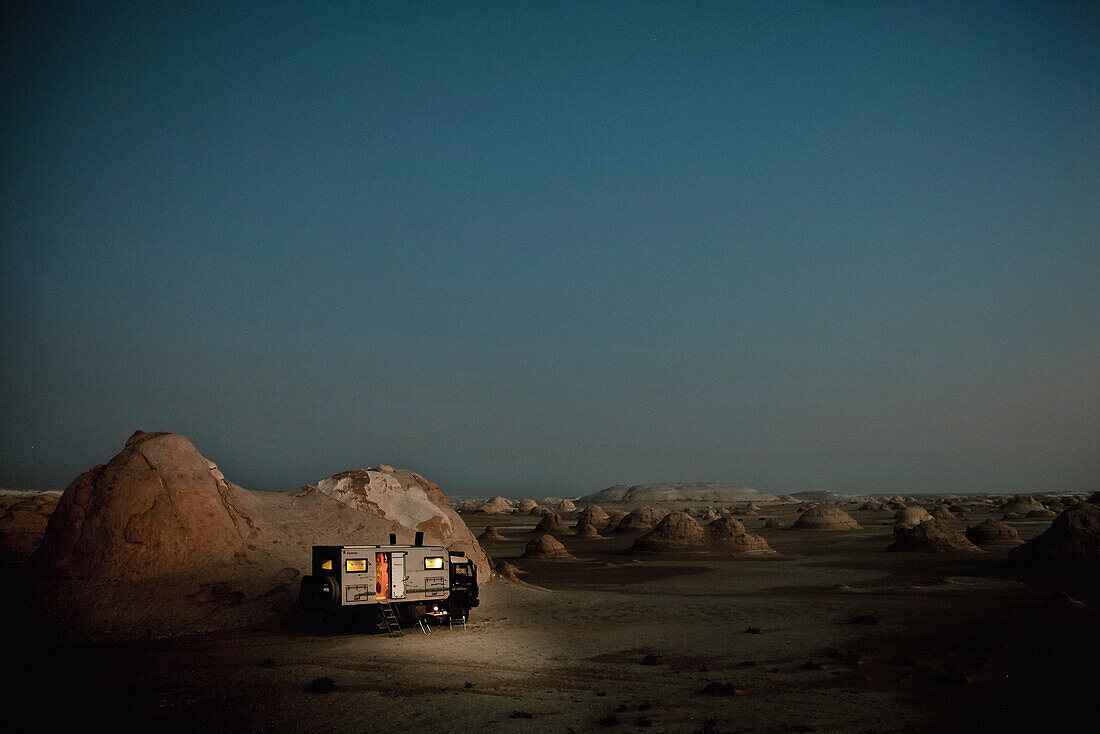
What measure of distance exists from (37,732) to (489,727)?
5.42 m

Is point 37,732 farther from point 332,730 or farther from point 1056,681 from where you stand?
point 1056,681

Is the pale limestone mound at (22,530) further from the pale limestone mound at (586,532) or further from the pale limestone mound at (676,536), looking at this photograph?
the pale limestone mound at (586,532)

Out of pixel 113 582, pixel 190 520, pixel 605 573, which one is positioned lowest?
pixel 605 573

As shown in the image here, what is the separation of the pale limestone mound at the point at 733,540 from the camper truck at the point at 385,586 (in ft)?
84.5

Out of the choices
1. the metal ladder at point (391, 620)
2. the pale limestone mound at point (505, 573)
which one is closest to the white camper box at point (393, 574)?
the metal ladder at point (391, 620)

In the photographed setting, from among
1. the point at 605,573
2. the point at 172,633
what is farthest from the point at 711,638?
the point at 605,573

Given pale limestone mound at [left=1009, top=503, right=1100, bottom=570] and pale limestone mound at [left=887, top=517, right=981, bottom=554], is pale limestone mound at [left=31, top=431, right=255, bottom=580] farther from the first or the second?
pale limestone mound at [left=887, top=517, right=981, bottom=554]

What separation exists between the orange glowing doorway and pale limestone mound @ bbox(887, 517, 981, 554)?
32190 millimetres

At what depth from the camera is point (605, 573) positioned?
32.5m

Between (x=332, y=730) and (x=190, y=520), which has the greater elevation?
(x=190, y=520)

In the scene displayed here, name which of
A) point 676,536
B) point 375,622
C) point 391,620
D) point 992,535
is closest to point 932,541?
point 992,535

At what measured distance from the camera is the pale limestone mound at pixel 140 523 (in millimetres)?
16953

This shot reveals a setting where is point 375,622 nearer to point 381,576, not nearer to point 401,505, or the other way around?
point 381,576

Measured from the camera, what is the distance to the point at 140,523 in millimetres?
17203
